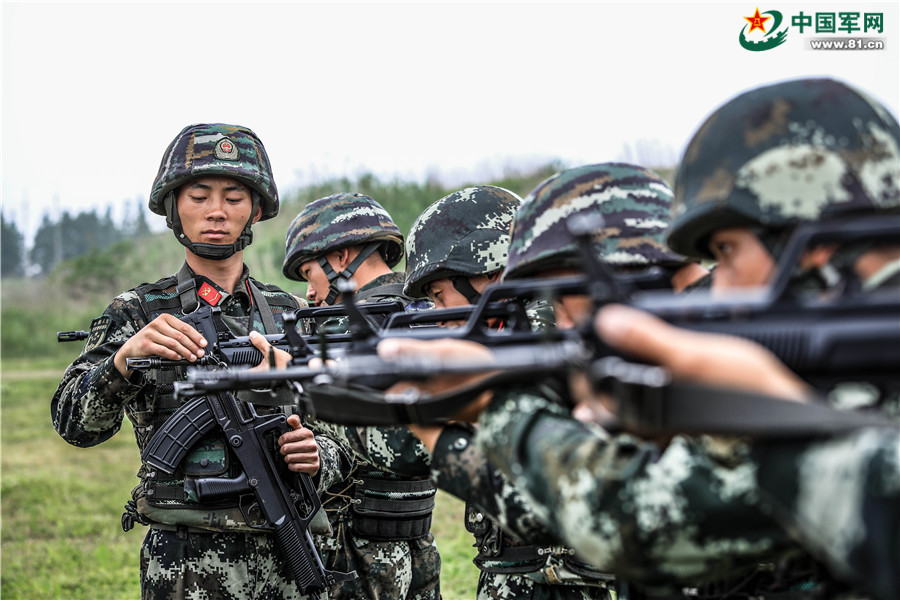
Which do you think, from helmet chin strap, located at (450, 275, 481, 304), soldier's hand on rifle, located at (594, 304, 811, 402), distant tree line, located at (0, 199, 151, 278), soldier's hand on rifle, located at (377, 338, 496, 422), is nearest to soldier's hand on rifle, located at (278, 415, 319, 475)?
helmet chin strap, located at (450, 275, 481, 304)

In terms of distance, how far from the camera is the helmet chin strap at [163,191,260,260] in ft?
15.4

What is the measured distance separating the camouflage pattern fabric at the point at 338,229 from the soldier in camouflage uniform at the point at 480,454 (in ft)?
4.29

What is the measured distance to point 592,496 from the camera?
1838 mm

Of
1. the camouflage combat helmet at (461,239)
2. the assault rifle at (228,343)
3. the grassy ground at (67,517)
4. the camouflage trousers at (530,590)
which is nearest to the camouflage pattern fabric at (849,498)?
the camouflage trousers at (530,590)

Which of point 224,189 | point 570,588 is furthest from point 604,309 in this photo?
point 224,189

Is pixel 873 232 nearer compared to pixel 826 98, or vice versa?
pixel 873 232

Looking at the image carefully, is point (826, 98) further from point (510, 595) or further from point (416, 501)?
point (416, 501)

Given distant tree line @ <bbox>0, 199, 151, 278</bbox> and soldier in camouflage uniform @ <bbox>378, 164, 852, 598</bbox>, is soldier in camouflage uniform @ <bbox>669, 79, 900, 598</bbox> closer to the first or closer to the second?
soldier in camouflage uniform @ <bbox>378, 164, 852, 598</bbox>

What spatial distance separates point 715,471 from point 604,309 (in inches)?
18.8

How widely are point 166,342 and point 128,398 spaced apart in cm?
44

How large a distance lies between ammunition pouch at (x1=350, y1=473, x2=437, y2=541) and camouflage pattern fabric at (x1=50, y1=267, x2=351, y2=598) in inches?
22.7

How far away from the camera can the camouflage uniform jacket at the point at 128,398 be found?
4.15 meters

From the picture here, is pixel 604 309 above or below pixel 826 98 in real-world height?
below

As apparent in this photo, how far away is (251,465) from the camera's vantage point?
4.28 metres
